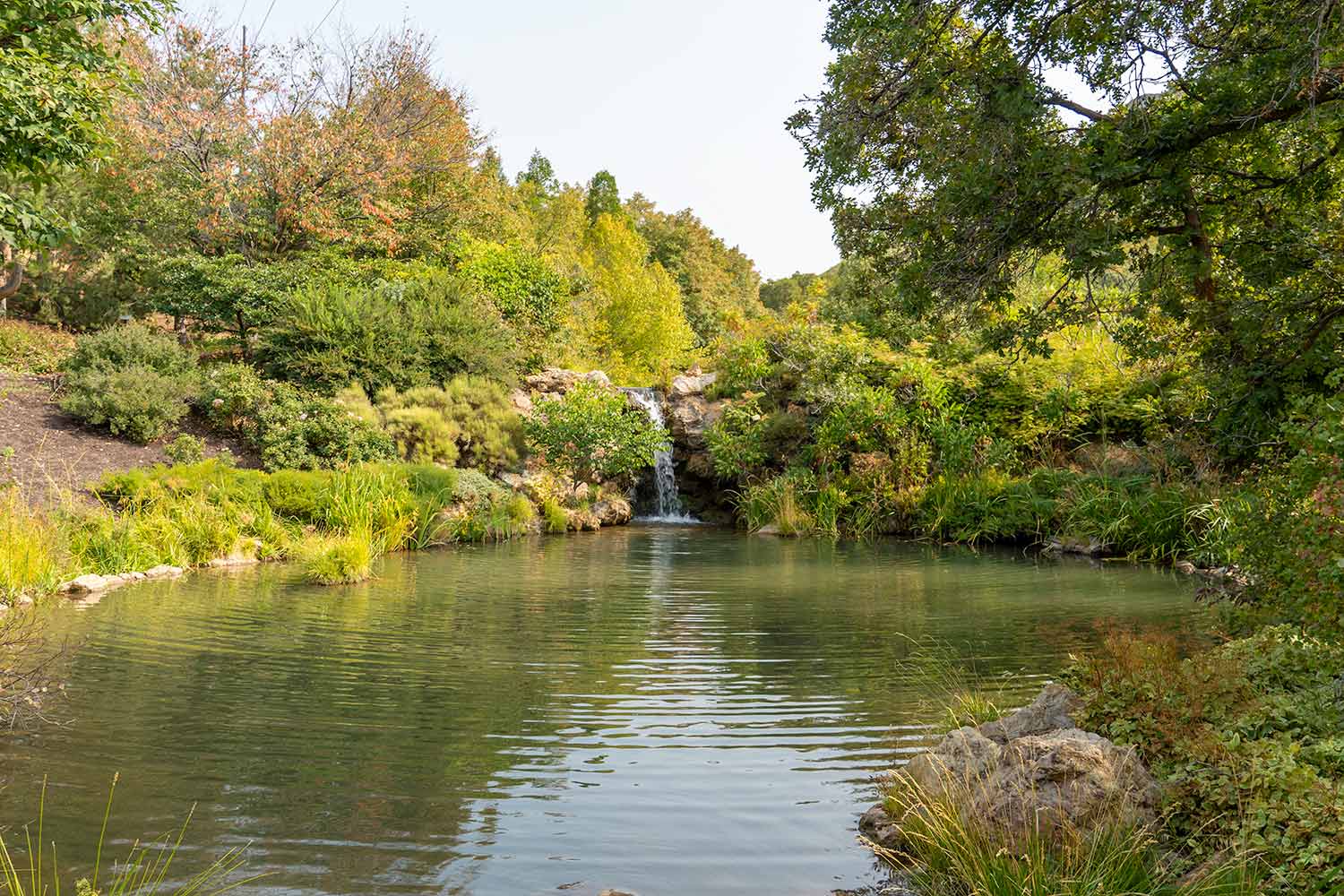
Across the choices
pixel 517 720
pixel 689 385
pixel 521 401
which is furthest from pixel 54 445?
pixel 517 720

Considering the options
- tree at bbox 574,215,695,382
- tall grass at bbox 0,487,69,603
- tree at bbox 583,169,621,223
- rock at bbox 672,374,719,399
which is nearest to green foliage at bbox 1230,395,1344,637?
tall grass at bbox 0,487,69,603

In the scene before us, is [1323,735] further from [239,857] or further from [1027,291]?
[1027,291]

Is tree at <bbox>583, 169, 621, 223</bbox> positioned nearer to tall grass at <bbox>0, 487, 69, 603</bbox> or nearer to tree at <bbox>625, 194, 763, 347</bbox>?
tree at <bbox>625, 194, 763, 347</bbox>

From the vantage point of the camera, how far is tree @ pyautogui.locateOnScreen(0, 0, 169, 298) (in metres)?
6.35

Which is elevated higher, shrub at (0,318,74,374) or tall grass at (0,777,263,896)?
shrub at (0,318,74,374)

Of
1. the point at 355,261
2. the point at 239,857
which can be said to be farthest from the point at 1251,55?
the point at 355,261

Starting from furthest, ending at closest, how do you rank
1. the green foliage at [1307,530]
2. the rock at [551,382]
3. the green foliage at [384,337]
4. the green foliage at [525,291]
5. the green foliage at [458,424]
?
1. the green foliage at [525,291]
2. the rock at [551,382]
3. the green foliage at [384,337]
4. the green foliage at [458,424]
5. the green foliage at [1307,530]

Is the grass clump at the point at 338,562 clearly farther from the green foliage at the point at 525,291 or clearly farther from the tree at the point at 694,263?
the tree at the point at 694,263

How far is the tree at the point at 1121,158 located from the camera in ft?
20.2

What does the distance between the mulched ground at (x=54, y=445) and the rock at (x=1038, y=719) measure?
12114 millimetres

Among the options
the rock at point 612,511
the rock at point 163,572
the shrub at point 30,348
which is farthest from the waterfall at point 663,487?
the shrub at point 30,348

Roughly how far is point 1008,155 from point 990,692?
3470mm

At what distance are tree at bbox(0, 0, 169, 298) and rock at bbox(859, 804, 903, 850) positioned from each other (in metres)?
6.17

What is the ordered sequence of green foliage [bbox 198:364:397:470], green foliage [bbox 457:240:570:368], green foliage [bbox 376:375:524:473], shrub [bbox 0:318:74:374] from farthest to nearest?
green foliage [bbox 457:240:570:368] → shrub [bbox 0:318:74:374] → green foliage [bbox 376:375:524:473] → green foliage [bbox 198:364:397:470]
